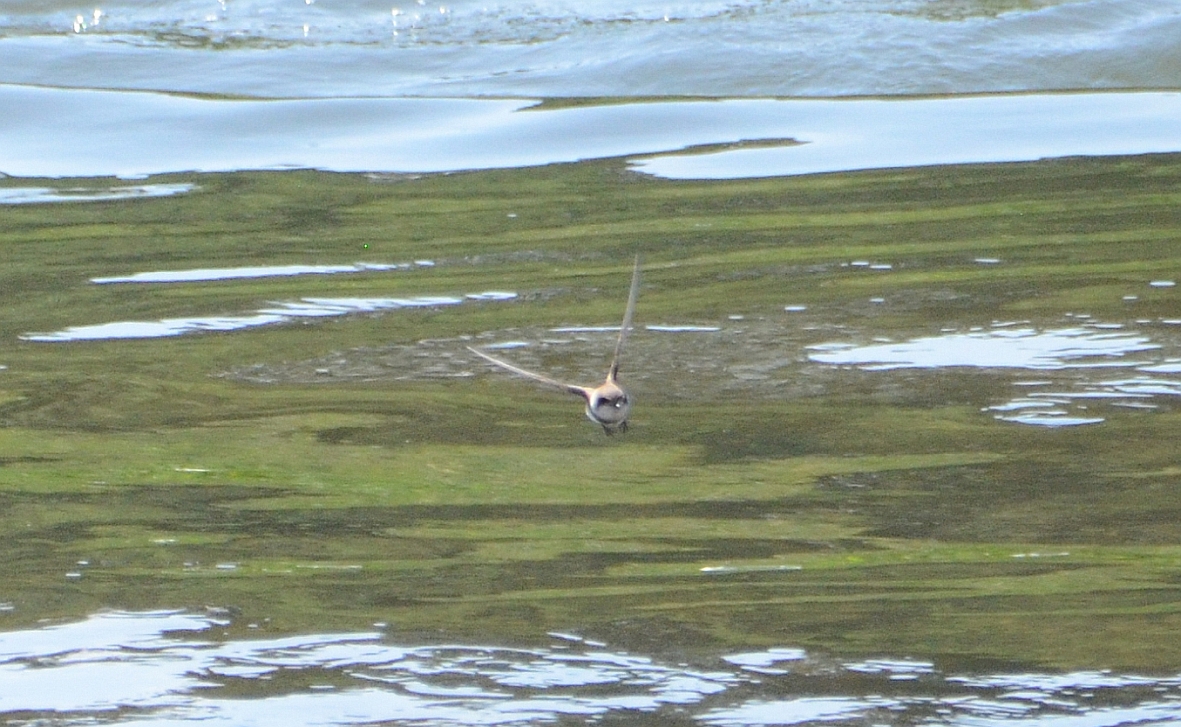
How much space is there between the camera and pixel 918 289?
16.8 ft

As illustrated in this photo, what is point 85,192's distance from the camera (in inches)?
264

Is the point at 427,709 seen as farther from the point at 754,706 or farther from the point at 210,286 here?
the point at 210,286

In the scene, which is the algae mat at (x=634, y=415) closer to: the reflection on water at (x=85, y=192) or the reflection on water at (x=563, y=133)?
the reflection on water at (x=85, y=192)

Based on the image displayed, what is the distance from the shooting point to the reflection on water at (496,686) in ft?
9.38

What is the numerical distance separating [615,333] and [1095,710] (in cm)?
216

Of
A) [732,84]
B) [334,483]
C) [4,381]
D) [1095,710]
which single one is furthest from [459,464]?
[732,84]

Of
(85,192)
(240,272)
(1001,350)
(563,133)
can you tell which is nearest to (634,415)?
(1001,350)

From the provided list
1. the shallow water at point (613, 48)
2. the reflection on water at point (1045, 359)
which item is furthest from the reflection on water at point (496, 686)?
the shallow water at point (613, 48)

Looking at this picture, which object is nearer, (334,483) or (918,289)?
(334,483)

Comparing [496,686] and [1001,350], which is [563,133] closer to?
[1001,350]

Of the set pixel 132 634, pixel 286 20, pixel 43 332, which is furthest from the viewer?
pixel 286 20

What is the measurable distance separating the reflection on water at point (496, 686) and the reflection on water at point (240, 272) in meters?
2.43

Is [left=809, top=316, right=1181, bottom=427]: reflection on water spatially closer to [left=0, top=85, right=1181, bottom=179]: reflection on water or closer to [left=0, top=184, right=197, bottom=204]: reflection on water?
[left=0, top=85, right=1181, bottom=179]: reflection on water

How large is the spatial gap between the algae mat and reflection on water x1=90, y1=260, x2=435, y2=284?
2 cm
